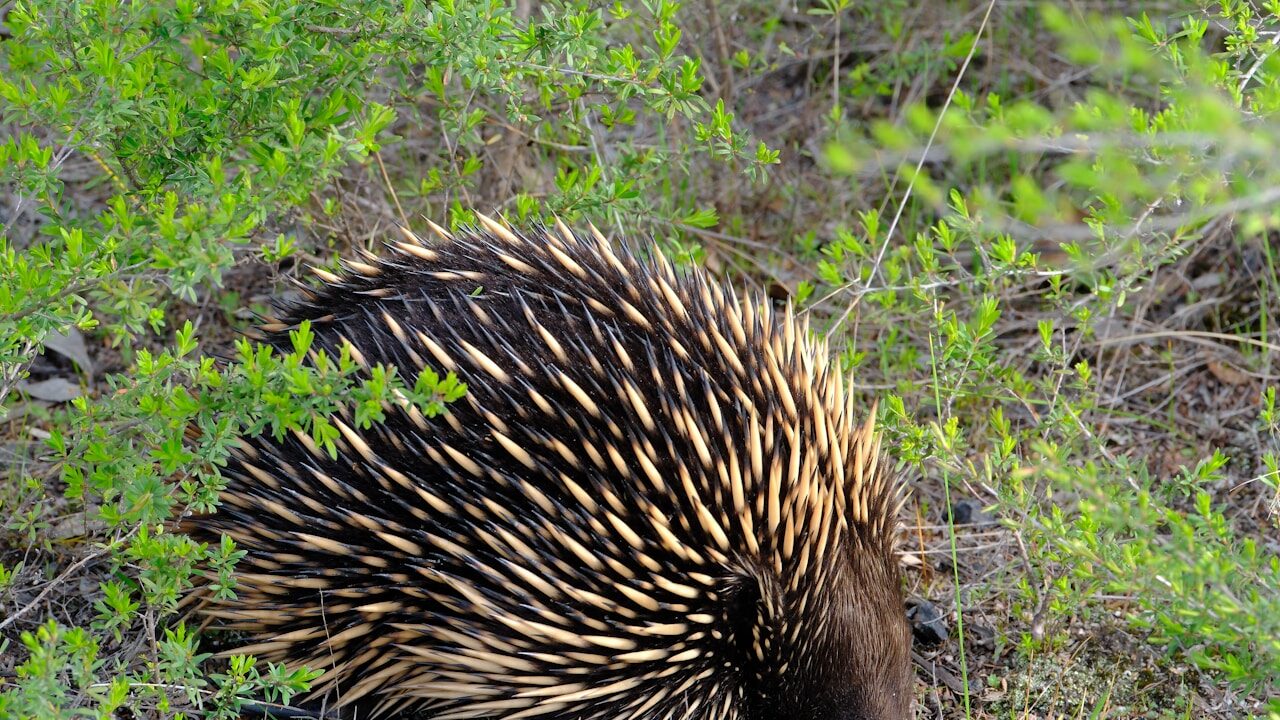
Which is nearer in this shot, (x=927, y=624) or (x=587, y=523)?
(x=587, y=523)

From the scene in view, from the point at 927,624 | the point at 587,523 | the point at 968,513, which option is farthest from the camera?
the point at 968,513

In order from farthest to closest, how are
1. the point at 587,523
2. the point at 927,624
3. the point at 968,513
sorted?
1. the point at 968,513
2. the point at 927,624
3. the point at 587,523

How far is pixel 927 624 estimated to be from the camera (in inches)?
146

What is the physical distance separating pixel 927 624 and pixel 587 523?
4.40 feet

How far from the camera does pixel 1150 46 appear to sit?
3537 mm

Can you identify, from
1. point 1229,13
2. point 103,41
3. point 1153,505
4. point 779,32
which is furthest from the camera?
point 779,32

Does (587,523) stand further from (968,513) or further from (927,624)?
(968,513)

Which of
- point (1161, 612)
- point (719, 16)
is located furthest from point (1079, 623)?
point (719, 16)

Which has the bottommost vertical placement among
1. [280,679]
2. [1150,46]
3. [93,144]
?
[280,679]

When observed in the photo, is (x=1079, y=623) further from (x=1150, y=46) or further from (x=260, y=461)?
(x=260, y=461)

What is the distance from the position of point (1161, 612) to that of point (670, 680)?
1078 millimetres

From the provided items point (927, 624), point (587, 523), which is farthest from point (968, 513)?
point (587, 523)

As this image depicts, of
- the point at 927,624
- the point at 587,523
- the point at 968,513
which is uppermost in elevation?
the point at 587,523

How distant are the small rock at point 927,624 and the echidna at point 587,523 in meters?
0.75
